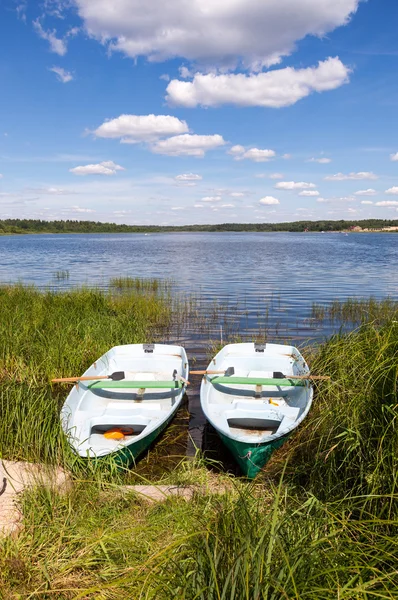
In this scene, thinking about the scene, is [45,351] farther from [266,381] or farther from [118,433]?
[266,381]

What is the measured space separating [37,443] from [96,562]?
2432 mm

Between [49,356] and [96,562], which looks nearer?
[96,562]

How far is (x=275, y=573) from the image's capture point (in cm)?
242

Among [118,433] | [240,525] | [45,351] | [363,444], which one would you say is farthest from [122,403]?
[240,525]

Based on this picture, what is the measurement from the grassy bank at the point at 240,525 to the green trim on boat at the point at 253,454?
15 cm

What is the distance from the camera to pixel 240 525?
277cm

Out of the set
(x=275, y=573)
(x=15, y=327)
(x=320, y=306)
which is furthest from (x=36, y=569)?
(x=320, y=306)

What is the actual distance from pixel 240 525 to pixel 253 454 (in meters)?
2.81

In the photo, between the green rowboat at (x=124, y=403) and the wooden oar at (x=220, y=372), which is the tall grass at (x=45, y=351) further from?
the wooden oar at (x=220, y=372)

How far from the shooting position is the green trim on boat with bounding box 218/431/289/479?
550 centimetres

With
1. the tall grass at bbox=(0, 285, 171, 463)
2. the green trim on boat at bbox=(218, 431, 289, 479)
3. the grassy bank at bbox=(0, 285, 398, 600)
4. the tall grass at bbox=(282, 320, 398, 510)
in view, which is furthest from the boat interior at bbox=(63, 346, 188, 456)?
the tall grass at bbox=(282, 320, 398, 510)

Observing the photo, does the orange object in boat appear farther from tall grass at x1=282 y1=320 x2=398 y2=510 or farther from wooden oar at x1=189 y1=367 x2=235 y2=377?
tall grass at x1=282 y1=320 x2=398 y2=510

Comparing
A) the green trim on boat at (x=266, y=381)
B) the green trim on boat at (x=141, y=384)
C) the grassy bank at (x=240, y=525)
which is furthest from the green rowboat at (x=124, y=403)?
the green trim on boat at (x=266, y=381)

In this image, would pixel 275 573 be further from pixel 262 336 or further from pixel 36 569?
pixel 262 336
